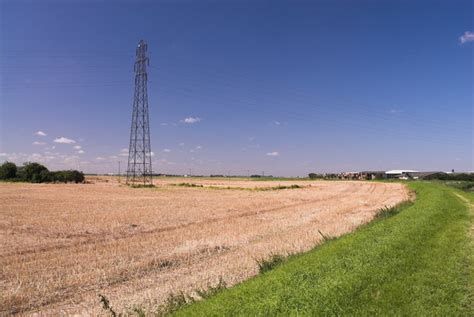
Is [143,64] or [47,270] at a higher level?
[143,64]

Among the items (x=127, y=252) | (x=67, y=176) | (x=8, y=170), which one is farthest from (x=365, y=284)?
(x=8, y=170)

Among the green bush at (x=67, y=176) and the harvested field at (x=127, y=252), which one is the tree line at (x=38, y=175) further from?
the harvested field at (x=127, y=252)

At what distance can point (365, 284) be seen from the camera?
30.2 feet

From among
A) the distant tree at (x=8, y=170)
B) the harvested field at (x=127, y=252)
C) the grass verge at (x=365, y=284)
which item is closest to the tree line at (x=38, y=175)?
the distant tree at (x=8, y=170)

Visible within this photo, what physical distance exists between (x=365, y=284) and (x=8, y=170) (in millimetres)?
122193

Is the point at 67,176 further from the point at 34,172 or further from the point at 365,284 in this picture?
the point at 365,284

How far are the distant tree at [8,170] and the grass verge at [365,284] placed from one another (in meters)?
118

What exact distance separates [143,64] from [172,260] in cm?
6775

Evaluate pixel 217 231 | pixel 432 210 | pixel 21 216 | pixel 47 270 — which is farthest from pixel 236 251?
pixel 21 216

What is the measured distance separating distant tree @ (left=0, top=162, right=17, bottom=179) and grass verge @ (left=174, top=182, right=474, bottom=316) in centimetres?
11819

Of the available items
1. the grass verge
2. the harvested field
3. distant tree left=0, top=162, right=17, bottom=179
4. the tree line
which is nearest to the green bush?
the tree line

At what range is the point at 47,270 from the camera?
497 inches

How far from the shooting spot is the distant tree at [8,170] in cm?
11325

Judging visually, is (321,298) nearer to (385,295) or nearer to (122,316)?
(385,295)
